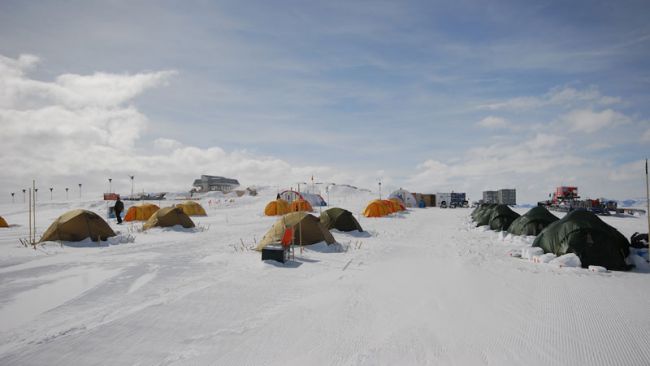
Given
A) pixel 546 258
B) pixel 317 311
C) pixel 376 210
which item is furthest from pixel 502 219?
pixel 317 311

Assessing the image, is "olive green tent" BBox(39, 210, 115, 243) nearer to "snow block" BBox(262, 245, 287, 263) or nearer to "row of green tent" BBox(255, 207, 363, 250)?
"row of green tent" BBox(255, 207, 363, 250)

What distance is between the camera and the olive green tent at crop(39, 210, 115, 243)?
47.8 ft

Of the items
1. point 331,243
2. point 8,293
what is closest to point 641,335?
point 331,243

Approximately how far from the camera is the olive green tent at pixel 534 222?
16.0 m

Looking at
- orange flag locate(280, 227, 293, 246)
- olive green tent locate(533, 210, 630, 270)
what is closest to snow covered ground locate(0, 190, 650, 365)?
olive green tent locate(533, 210, 630, 270)

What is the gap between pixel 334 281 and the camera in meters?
8.92

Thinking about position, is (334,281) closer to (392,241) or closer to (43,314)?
(43,314)

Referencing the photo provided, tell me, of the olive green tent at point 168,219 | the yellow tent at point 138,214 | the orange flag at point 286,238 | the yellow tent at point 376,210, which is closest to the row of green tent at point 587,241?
the orange flag at point 286,238

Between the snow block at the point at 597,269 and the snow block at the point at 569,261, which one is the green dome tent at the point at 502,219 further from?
the snow block at the point at 597,269

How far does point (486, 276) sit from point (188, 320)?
7.52 meters

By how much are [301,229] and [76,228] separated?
31.3 ft

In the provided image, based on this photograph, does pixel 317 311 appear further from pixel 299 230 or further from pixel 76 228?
pixel 76 228

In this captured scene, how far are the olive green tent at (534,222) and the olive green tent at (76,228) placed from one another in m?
18.6

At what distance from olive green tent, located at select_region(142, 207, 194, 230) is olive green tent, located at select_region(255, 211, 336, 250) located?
9.28 metres
